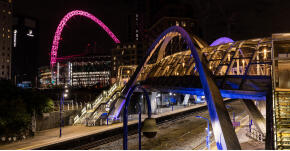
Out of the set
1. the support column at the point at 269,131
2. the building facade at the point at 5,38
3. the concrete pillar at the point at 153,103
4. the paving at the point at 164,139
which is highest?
the building facade at the point at 5,38

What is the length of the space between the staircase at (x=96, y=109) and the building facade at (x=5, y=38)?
256 ft

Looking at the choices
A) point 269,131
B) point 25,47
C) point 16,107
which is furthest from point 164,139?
point 25,47

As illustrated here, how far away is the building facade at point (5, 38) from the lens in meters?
102

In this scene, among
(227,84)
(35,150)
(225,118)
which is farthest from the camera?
(35,150)

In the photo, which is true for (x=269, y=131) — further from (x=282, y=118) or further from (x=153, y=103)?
(x=153, y=103)


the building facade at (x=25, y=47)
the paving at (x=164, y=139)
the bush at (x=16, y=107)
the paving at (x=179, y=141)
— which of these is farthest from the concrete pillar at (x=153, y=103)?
the building facade at (x=25, y=47)

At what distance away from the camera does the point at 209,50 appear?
29734mm

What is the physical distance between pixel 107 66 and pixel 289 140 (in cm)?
13279

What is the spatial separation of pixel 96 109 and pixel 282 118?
32809mm

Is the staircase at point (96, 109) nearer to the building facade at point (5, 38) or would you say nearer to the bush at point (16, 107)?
the bush at point (16, 107)

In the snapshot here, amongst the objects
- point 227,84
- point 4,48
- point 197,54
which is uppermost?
point 4,48

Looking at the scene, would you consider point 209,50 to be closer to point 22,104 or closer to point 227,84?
point 227,84

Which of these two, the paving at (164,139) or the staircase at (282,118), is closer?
the staircase at (282,118)

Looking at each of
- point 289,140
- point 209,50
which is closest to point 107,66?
point 209,50
